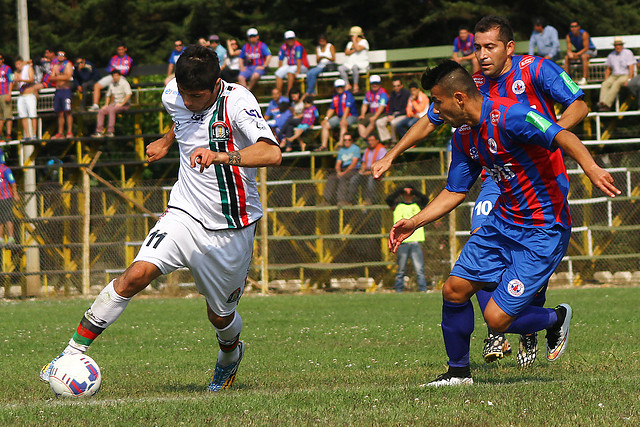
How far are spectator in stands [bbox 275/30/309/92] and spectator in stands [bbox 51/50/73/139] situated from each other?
5644 mm

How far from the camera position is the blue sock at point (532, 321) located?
689cm

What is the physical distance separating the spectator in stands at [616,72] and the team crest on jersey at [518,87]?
1683 cm

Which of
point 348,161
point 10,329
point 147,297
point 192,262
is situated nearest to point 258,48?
point 348,161

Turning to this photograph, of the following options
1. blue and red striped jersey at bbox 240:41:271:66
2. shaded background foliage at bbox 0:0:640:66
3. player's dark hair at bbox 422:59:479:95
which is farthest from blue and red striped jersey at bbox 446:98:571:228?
shaded background foliage at bbox 0:0:640:66

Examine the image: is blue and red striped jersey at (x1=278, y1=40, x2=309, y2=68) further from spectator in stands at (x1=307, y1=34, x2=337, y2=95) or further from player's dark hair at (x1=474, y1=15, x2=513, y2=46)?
player's dark hair at (x1=474, y1=15, x2=513, y2=46)

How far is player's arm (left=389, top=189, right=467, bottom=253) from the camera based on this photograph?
6.63 metres

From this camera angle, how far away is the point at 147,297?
20.5m

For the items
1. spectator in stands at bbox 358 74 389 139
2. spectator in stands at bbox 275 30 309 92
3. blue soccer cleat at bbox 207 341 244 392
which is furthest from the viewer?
spectator in stands at bbox 275 30 309 92

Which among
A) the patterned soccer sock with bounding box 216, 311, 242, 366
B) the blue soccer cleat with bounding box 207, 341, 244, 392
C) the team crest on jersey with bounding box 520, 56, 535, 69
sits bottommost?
the blue soccer cleat with bounding box 207, 341, 244, 392

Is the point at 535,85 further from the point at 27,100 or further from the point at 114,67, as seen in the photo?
the point at 27,100

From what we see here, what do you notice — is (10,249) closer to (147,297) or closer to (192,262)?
(147,297)

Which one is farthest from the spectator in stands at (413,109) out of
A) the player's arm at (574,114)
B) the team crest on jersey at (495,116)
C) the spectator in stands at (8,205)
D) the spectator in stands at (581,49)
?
the team crest on jersey at (495,116)

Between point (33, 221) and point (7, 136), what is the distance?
22.8ft

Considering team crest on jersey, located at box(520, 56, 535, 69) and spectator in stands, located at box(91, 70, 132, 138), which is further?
spectator in stands, located at box(91, 70, 132, 138)
